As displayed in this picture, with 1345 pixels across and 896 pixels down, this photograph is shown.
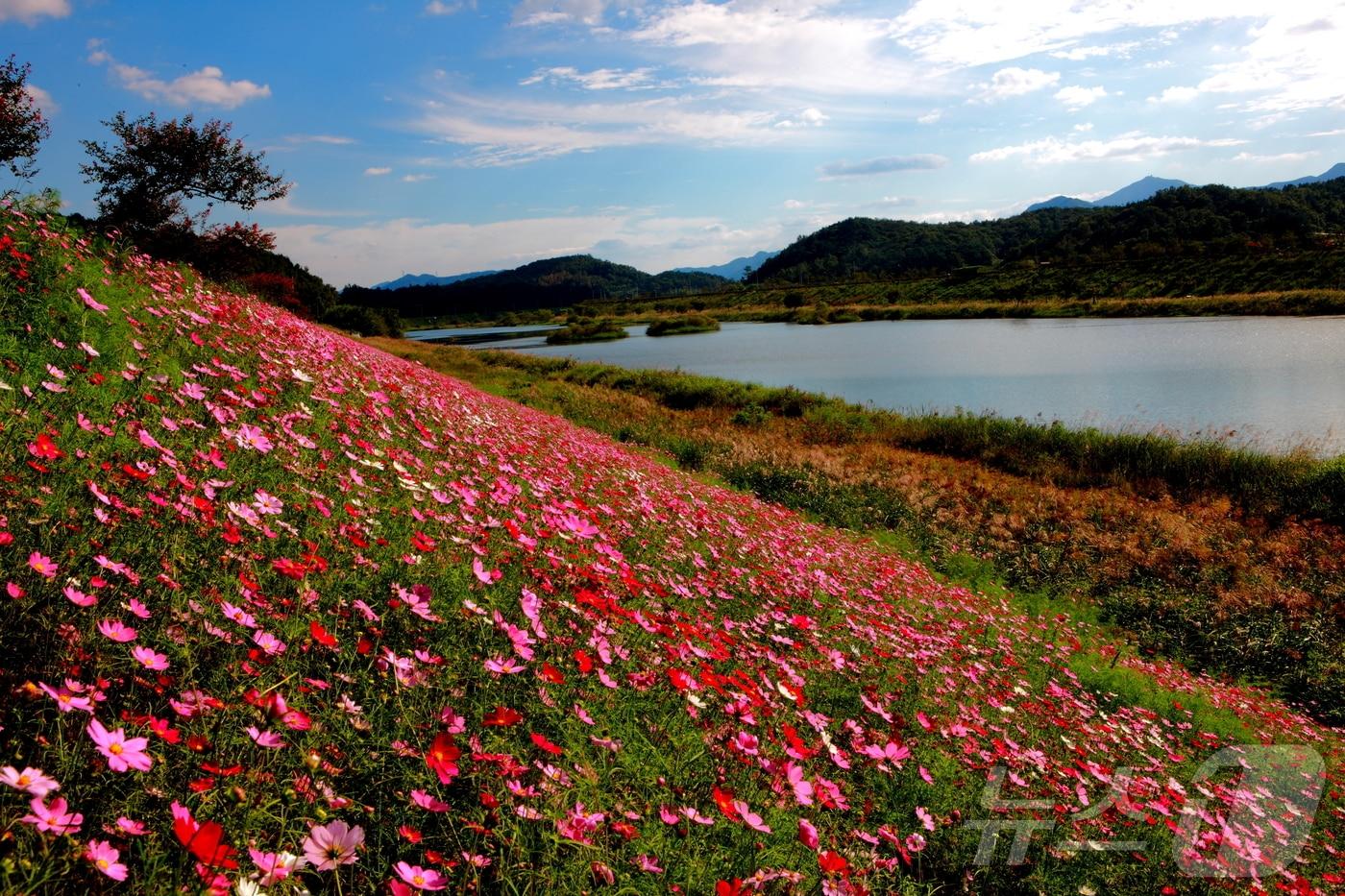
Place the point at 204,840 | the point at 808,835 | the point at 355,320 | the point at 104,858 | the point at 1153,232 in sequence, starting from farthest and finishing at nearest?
the point at 1153,232 < the point at 355,320 < the point at 808,835 < the point at 104,858 < the point at 204,840

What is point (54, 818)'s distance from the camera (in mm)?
1182

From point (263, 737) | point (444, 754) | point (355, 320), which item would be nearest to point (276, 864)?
point (263, 737)

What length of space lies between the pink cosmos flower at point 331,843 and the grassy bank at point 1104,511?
1108 cm

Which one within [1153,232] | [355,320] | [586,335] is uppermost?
[1153,232]

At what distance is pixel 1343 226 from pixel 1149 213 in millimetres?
22998

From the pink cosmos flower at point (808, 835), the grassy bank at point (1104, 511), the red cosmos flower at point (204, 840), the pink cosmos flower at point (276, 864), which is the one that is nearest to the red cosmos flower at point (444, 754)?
the pink cosmos flower at point (276, 864)

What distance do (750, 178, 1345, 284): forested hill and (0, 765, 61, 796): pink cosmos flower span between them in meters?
101

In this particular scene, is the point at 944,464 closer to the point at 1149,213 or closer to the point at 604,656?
the point at 604,656

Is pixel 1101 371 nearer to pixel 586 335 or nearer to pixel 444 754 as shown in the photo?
pixel 444 754

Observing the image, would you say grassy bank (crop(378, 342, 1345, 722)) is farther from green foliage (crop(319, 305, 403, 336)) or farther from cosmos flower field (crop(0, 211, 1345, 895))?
green foliage (crop(319, 305, 403, 336))

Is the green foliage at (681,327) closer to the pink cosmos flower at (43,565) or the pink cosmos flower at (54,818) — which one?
the pink cosmos flower at (43,565)

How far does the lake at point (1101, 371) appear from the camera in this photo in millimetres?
21719

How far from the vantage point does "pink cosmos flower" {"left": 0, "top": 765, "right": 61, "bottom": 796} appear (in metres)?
1.13

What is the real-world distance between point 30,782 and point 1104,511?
17380mm
